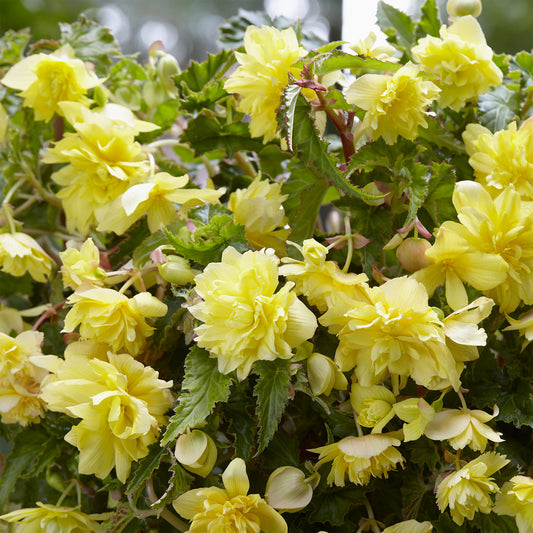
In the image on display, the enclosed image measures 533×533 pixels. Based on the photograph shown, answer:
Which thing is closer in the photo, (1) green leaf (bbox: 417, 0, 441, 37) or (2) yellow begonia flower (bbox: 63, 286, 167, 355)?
(2) yellow begonia flower (bbox: 63, 286, 167, 355)

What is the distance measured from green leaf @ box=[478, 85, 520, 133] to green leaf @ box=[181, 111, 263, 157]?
0.21 m

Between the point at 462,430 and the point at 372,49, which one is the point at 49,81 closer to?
the point at 372,49

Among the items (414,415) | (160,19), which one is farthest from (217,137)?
(160,19)

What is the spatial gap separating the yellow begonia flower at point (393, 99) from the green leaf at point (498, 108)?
126 mm

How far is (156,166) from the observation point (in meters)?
0.62

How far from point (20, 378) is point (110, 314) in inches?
5.7

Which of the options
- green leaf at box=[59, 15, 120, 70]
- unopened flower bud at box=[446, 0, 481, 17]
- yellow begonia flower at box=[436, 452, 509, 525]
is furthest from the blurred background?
yellow begonia flower at box=[436, 452, 509, 525]

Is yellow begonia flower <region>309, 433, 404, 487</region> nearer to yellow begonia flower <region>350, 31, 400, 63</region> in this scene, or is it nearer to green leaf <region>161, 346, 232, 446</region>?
green leaf <region>161, 346, 232, 446</region>

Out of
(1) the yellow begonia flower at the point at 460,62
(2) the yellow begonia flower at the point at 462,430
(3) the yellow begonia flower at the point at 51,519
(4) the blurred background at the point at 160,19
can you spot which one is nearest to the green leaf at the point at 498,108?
(1) the yellow begonia flower at the point at 460,62

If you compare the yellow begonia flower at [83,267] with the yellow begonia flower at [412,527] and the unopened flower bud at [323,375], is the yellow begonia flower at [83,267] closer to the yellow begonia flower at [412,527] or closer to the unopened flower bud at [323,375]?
the unopened flower bud at [323,375]

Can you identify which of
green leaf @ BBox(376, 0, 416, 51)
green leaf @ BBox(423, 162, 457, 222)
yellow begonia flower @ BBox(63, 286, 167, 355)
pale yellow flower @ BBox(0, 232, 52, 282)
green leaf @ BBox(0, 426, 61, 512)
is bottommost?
green leaf @ BBox(0, 426, 61, 512)

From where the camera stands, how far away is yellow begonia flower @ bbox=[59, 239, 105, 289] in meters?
0.51

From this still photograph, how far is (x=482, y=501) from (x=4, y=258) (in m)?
0.44

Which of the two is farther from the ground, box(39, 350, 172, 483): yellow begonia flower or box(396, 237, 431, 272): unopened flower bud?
box(396, 237, 431, 272): unopened flower bud
